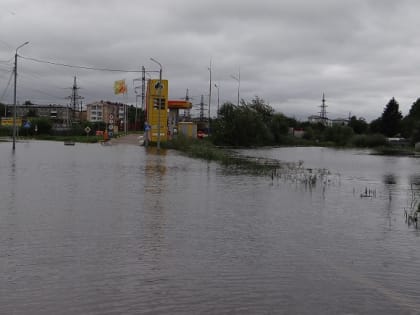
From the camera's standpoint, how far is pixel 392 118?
122062 mm

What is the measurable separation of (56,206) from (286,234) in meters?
5.86

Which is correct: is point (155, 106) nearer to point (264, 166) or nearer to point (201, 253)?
point (264, 166)

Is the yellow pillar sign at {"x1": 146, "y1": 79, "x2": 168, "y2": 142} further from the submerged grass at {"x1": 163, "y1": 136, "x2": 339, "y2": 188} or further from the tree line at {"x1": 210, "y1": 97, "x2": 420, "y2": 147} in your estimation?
the tree line at {"x1": 210, "y1": 97, "x2": 420, "y2": 147}

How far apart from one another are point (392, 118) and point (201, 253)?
396 feet

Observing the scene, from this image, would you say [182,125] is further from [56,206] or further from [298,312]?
[298,312]

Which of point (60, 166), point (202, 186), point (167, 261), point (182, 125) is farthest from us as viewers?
point (182, 125)

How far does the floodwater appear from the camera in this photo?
6.50 metres

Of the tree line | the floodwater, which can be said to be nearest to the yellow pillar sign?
the tree line

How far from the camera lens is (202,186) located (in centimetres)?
1969

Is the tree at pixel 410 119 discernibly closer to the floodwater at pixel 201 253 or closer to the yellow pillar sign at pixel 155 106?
the yellow pillar sign at pixel 155 106

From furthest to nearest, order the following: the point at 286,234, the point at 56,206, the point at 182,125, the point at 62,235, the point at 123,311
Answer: the point at 182,125, the point at 56,206, the point at 286,234, the point at 62,235, the point at 123,311

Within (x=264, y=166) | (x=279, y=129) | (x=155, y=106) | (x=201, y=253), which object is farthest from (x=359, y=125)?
(x=201, y=253)

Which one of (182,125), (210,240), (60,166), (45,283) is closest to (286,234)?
(210,240)

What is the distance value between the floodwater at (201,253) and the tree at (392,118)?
11021 cm
